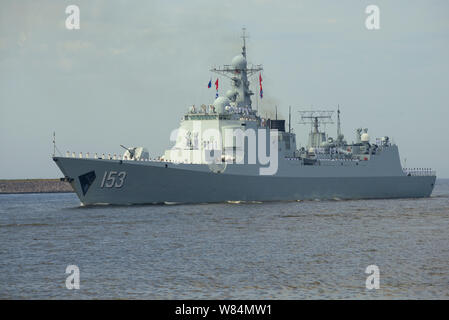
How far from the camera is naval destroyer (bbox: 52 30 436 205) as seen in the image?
35.9 metres

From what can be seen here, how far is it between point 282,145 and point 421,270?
2800 cm

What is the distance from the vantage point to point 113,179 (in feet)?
117

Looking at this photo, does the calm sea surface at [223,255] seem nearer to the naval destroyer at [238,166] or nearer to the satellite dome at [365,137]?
the naval destroyer at [238,166]

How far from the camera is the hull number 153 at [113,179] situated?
35.3 m

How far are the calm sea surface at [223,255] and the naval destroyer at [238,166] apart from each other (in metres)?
3.50

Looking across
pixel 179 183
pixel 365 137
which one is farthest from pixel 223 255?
pixel 365 137

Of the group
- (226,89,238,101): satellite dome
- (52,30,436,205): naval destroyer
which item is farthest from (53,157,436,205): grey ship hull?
(226,89,238,101): satellite dome

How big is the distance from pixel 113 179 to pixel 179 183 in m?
4.06

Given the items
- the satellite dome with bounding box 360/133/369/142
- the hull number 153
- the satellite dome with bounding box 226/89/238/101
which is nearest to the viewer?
the hull number 153

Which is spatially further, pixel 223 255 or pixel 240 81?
pixel 240 81

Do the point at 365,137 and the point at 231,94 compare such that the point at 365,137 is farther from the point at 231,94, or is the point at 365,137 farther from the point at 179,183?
the point at 179,183

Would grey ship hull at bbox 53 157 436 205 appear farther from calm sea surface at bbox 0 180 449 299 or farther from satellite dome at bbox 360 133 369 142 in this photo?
satellite dome at bbox 360 133 369 142

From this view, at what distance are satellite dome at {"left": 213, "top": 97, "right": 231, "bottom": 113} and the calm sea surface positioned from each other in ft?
35.8

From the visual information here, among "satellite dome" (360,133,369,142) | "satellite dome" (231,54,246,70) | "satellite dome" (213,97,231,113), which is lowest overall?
"satellite dome" (360,133,369,142)
